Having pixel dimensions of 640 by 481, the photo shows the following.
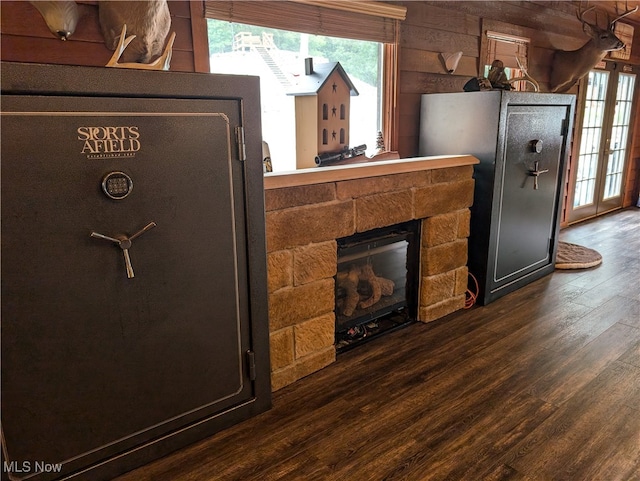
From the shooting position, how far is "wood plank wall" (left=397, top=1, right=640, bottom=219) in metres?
3.23

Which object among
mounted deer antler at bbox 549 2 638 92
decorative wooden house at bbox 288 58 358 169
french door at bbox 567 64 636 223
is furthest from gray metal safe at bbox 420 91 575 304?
french door at bbox 567 64 636 223

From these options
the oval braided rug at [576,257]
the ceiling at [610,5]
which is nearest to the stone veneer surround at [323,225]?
the oval braided rug at [576,257]

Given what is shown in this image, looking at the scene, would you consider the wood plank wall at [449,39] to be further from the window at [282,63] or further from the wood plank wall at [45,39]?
the wood plank wall at [45,39]

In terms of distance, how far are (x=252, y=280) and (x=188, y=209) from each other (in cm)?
40

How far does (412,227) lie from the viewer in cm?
281

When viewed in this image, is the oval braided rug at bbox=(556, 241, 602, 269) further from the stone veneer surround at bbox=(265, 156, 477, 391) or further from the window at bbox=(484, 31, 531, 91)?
the stone veneer surround at bbox=(265, 156, 477, 391)

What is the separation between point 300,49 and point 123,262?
176cm

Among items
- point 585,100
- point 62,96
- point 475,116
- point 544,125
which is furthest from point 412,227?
point 585,100

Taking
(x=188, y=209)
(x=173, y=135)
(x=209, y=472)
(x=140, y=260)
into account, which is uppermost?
(x=173, y=135)

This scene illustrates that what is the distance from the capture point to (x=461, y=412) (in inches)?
81.3

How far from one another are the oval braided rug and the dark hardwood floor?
2.86 feet

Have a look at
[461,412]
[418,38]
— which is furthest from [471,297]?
[418,38]

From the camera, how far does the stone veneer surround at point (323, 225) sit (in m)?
2.12

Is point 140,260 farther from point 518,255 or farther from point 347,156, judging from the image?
point 518,255
